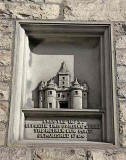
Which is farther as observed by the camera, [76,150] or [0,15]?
[0,15]

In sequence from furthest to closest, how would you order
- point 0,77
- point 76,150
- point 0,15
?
point 0,15, point 0,77, point 76,150

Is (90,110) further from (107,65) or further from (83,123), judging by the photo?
(107,65)

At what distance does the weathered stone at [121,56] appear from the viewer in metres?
2.46

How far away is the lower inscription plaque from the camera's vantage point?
2.40 meters

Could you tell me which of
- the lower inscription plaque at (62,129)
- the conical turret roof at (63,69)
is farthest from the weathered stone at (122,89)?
the conical turret roof at (63,69)

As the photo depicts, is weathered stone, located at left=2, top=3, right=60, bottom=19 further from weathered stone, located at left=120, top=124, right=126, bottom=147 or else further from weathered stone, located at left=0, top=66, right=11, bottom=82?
weathered stone, located at left=120, top=124, right=126, bottom=147

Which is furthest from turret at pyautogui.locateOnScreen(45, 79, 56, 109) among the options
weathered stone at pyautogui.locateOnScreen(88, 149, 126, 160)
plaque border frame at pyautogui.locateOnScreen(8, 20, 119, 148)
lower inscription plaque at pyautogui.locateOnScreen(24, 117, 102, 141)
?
weathered stone at pyautogui.locateOnScreen(88, 149, 126, 160)

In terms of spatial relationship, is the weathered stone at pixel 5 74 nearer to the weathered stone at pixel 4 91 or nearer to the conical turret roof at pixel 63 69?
the weathered stone at pixel 4 91

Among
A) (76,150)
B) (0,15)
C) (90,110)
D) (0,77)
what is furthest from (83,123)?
(0,15)

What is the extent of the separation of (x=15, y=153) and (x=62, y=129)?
0.52 m

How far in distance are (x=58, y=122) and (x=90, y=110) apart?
0.35 metres

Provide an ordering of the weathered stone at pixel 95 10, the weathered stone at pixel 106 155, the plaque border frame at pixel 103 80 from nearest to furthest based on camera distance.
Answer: the weathered stone at pixel 106 155 < the plaque border frame at pixel 103 80 < the weathered stone at pixel 95 10

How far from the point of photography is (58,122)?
8.02 ft

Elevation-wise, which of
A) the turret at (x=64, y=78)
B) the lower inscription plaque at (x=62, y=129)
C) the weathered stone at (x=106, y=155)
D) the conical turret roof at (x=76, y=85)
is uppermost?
the turret at (x=64, y=78)
